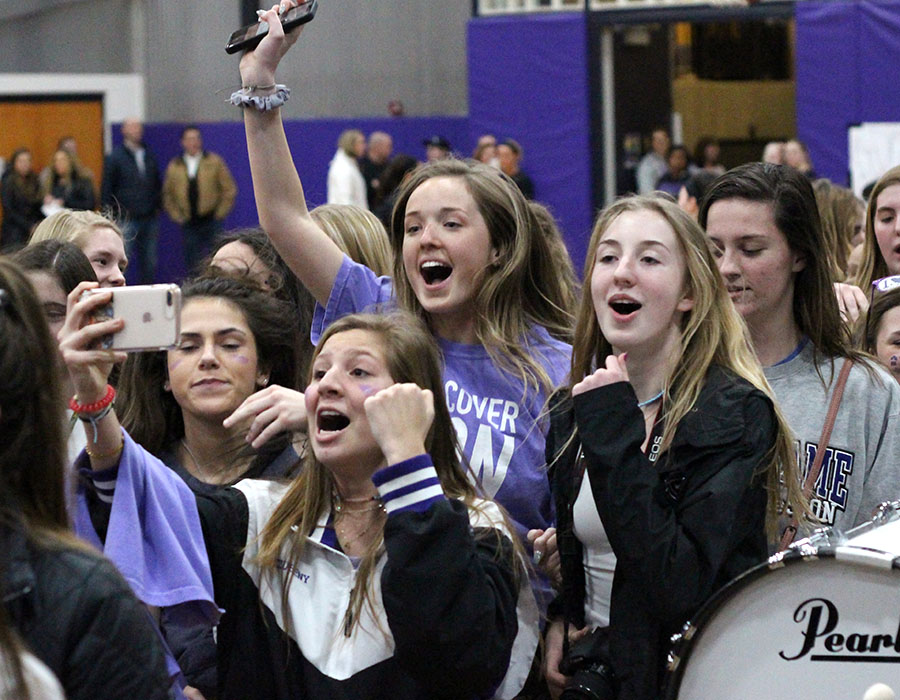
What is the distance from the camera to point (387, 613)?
104 inches

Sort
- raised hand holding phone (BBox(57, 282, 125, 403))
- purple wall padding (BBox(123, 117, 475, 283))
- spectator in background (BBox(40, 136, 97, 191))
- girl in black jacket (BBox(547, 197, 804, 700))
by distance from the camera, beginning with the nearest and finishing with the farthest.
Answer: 1. raised hand holding phone (BBox(57, 282, 125, 403))
2. girl in black jacket (BBox(547, 197, 804, 700))
3. spectator in background (BBox(40, 136, 97, 191))
4. purple wall padding (BBox(123, 117, 475, 283))

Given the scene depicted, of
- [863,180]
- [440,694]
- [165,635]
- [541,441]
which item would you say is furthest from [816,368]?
[863,180]

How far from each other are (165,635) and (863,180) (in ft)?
33.4

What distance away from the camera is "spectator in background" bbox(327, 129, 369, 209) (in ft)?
57.5

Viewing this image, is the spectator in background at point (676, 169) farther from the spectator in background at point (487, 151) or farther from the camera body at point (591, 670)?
the camera body at point (591, 670)

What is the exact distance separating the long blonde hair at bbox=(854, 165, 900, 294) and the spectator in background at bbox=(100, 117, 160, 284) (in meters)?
13.9

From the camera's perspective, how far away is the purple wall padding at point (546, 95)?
667 inches

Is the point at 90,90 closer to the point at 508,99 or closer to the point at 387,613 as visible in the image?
the point at 508,99

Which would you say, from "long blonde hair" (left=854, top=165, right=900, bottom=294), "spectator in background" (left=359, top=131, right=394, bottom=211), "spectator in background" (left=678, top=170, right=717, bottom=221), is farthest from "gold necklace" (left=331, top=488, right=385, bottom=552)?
"spectator in background" (left=359, top=131, right=394, bottom=211)

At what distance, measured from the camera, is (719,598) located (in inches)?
107

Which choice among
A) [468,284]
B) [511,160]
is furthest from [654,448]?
[511,160]

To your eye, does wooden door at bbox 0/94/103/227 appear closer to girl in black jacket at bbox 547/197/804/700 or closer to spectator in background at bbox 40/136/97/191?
spectator in background at bbox 40/136/97/191

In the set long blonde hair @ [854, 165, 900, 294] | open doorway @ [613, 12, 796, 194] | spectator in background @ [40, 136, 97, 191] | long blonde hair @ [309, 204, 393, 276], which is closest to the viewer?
long blonde hair @ [309, 204, 393, 276]

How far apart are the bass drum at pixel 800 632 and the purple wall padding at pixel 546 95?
Result: 14.0 m
